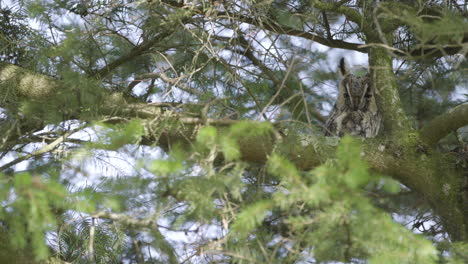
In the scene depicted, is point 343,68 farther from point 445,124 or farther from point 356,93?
point 445,124

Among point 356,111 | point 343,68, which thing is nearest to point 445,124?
point 356,111

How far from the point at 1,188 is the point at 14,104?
108 centimetres

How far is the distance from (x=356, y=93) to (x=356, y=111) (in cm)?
13

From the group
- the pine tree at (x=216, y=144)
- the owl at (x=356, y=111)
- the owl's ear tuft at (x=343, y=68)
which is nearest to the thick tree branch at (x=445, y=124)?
the pine tree at (x=216, y=144)

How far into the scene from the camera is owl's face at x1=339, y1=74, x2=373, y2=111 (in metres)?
4.21

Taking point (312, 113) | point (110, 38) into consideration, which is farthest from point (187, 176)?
point (312, 113)

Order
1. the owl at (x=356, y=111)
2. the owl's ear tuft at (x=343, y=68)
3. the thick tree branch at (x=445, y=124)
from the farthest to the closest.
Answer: the owl's ear tuft at (x=343, y=68) < the owl at (x=356, y=111) < the thick tree branch at (x=445, y=124)

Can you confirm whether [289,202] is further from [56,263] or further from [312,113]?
[312,113]

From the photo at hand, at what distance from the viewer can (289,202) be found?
1.63 m

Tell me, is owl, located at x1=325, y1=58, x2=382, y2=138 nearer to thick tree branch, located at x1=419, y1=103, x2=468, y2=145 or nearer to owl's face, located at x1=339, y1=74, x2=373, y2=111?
owl's face, located at x1=339, y1=74, x2=373, y2=111

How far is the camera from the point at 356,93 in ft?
13.8

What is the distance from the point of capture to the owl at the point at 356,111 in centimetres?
419

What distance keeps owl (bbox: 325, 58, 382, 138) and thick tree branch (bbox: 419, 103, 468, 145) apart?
1136 mm

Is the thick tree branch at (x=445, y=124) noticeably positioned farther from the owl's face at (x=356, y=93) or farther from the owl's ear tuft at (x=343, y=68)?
the owl's ear tuft at (x=343, y=68)
